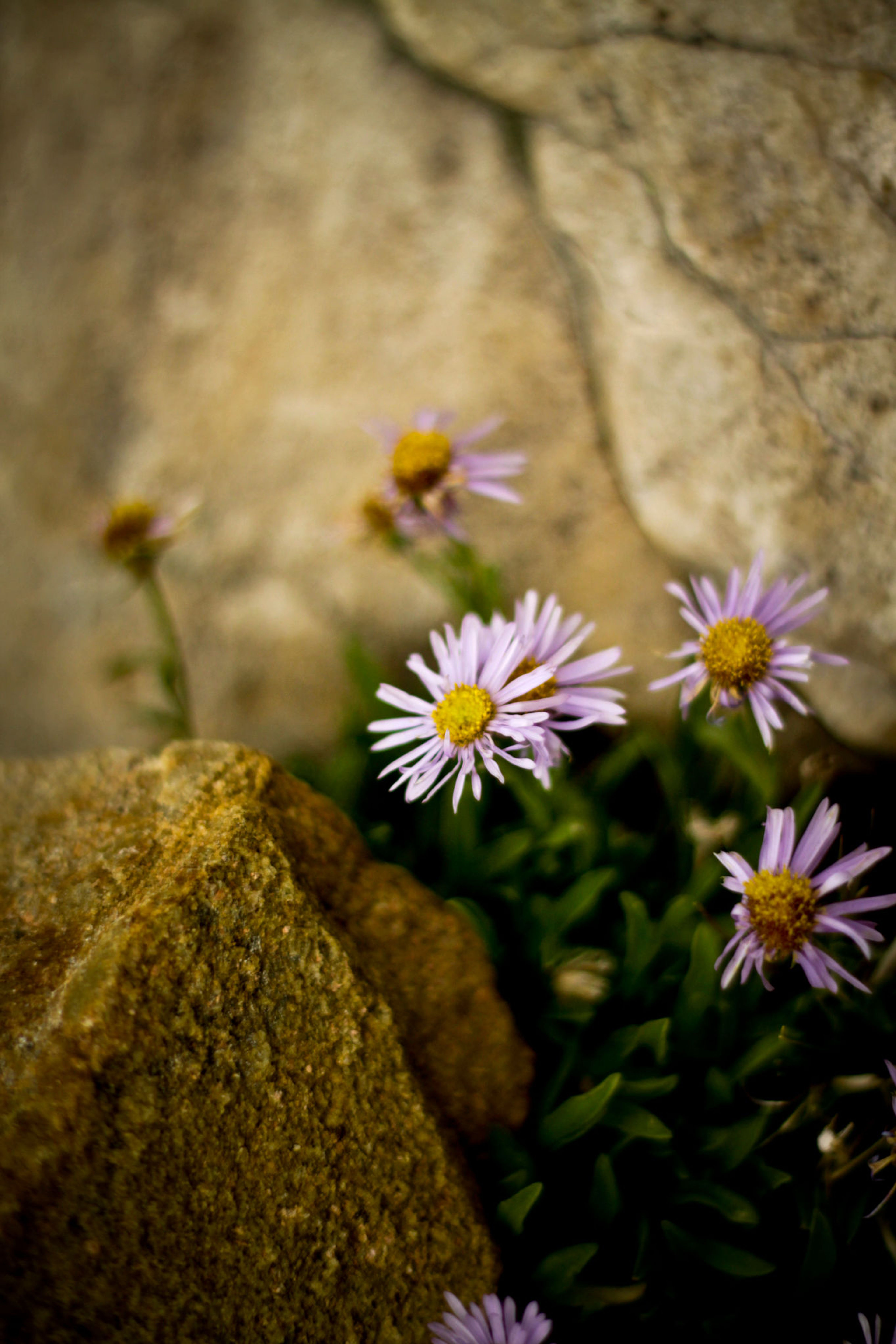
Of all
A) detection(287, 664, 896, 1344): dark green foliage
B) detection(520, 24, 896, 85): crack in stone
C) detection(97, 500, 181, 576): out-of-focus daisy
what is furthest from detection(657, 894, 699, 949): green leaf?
detection(520, 24, 896, 85): crack in stone

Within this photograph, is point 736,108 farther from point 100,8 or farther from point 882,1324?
point 882,1324

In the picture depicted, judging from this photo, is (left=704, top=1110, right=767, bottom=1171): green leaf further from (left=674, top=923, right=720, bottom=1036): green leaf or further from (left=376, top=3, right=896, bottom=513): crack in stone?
(left=376, top=3, right=896, bottom=513): crack in stone

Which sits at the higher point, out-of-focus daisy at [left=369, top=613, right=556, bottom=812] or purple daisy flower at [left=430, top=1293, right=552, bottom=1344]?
out-of-focus daisy at [left=369, top=613, right=556, bottom=812]

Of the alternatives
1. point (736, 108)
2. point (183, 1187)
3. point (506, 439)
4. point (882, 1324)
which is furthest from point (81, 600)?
point (882, 1324)

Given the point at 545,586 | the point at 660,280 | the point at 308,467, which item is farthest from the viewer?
the point at 308,467

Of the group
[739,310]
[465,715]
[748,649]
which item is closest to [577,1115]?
[465,715]

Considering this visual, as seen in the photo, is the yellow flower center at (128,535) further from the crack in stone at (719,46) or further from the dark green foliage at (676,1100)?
the crack in stone at (719,46)
